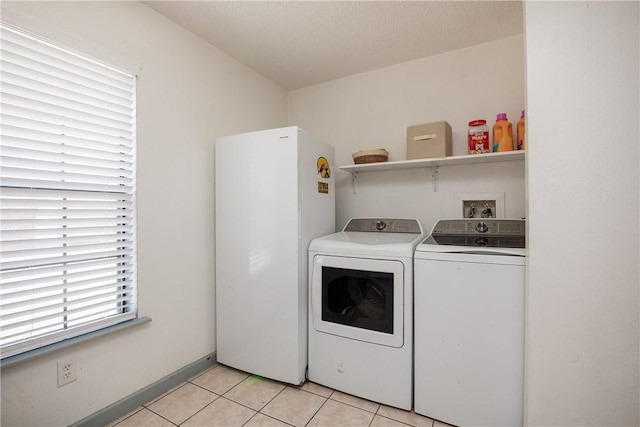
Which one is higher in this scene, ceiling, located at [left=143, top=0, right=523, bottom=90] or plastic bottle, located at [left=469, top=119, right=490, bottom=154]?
ceiling, located at [left=143, top=0, right=523, bottom=90]

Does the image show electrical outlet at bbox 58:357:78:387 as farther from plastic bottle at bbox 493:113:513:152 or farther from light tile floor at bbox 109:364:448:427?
plastic bottle at bbox 493:113:513:152

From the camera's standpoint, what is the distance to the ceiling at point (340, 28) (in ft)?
5.86

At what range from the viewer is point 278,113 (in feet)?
9.70

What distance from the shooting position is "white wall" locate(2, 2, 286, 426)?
1.35 meters

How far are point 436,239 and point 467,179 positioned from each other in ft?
2.34

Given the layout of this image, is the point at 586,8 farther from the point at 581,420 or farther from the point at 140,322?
the point at 140,322

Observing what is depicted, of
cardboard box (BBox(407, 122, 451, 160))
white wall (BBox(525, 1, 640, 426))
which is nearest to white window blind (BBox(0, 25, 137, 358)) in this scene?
cardboard box (BBox(407, 122, 451, 160))

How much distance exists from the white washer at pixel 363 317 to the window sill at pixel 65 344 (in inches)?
41.2

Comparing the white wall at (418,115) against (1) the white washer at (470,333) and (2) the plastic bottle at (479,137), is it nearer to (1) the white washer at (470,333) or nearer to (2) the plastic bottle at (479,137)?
(2) the plastic bottle at (479,137)

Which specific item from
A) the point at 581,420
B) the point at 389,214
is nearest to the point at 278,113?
the point at 389,214

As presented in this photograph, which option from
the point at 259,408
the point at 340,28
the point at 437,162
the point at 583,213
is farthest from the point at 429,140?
the point at 259,408

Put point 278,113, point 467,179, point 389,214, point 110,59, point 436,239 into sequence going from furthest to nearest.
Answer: point 278,113 < point 389,214 < point 467,179 < point 436,239 < point 110,59

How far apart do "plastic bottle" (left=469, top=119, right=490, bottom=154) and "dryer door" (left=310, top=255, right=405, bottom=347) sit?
43.2 inches

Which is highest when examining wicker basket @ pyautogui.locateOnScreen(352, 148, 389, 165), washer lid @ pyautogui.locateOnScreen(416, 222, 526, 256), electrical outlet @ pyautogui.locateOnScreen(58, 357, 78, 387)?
wicker basket @ pyautogui.locateOnScreen(352, 148, 389, 165)
